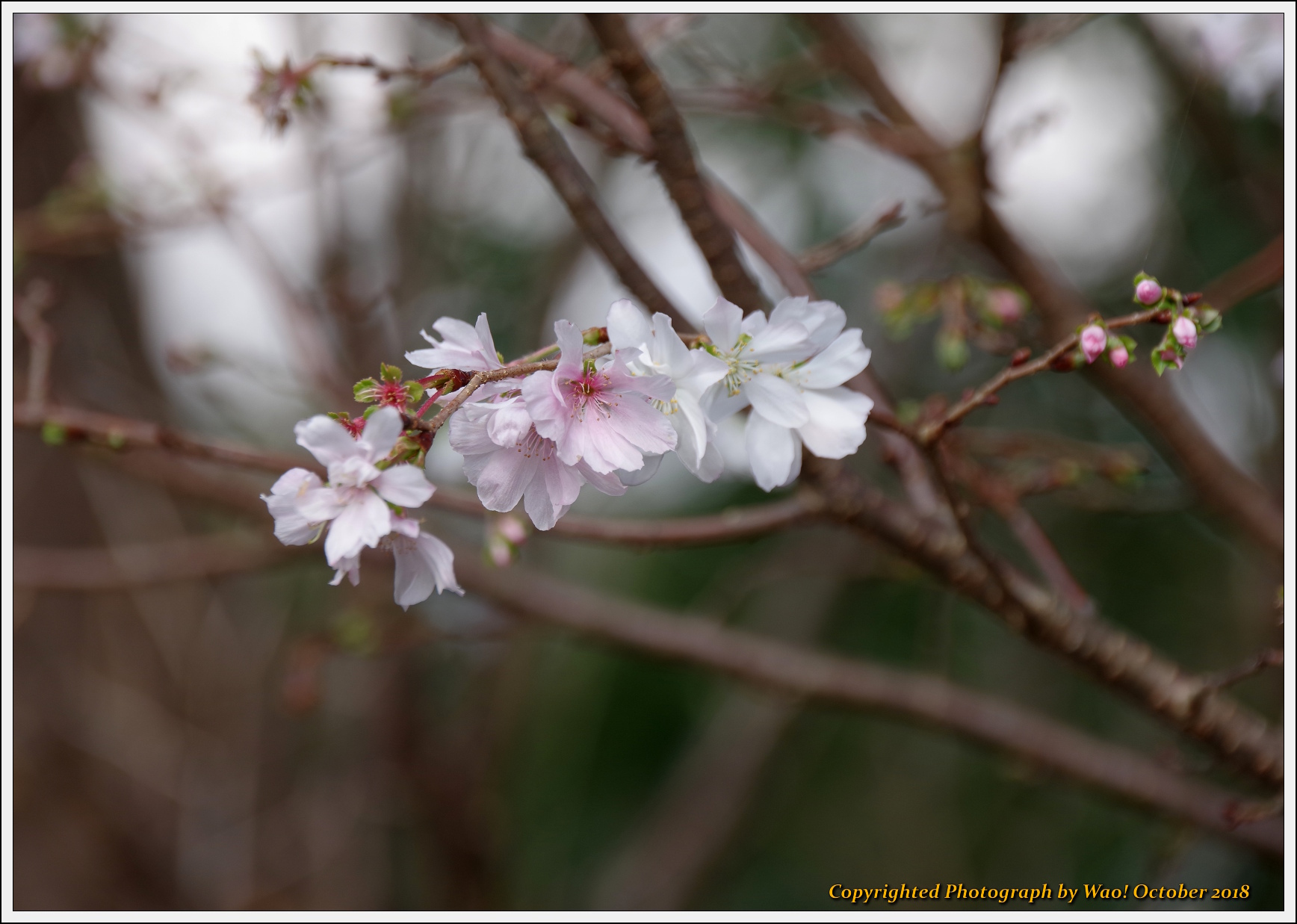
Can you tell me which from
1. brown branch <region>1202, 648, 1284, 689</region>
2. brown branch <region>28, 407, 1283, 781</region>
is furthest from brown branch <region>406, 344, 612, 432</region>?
brown branch <region>1202, 648, 1284, 689</region>

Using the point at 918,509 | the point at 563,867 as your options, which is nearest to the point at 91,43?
the point at 918,509

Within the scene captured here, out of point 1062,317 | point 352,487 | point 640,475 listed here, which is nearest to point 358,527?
point 352,487

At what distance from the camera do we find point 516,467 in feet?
2.78

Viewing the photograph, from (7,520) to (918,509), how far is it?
5.50 ft

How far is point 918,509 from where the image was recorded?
1476 mm

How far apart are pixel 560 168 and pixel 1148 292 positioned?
72cm

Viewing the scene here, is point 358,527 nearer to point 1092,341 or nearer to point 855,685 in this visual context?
point 1092,341

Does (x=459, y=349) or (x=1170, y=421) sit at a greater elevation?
(x=1170, y=421)

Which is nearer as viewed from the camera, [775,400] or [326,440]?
[326,440]

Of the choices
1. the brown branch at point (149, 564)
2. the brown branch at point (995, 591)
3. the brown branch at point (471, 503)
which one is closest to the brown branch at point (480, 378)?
the brown branch at point (471, 503)

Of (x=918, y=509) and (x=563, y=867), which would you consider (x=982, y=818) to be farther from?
(x=918, y=509)

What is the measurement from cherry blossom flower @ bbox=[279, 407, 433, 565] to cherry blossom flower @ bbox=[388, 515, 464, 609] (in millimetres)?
64

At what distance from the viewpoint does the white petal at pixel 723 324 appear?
0.86m

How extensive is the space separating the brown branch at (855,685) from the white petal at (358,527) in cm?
120
